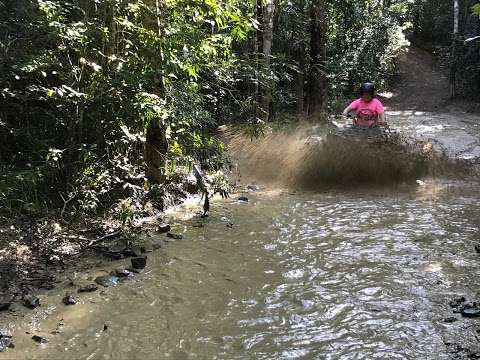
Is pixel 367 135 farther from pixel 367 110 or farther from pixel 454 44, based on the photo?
pixel 454 44

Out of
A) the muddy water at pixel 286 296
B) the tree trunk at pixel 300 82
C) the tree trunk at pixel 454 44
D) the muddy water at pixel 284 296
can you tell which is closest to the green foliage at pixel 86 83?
the muddy water at pixel 284 296

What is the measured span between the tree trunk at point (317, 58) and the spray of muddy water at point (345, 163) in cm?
276

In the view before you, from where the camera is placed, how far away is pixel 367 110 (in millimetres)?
10953

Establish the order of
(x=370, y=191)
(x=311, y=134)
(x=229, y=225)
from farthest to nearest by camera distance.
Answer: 1. (x=311, y=134)
2. (x=370, y=191)
3. (x=229, y=225)

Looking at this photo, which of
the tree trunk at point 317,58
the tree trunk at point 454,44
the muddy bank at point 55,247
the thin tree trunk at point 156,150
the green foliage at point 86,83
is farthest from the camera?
the tree trunk at point 454,44

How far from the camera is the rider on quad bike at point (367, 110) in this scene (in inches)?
428

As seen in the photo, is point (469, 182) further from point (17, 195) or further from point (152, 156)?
point (17, 195)

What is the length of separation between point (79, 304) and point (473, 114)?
1992cm

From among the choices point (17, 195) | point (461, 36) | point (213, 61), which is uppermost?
point (461, 36)

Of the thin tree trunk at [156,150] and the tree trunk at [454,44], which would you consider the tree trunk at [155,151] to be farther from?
the tree trunk at [454,44]

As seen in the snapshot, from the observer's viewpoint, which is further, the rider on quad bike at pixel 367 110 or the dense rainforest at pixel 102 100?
the rider on quad bike at pixel 367 110

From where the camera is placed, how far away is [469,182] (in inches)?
403

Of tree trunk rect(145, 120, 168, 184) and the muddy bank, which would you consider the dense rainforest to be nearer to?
tree trunk rect(145, 120, 168, 184)

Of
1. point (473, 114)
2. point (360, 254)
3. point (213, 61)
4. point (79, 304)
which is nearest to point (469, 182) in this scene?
point (360, 254)
